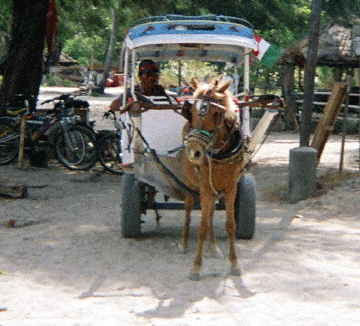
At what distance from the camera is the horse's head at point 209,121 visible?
576cm

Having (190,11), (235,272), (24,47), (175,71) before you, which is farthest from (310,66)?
(190,11)

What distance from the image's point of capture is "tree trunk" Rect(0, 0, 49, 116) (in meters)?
15.5

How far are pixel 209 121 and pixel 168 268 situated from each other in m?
1.71

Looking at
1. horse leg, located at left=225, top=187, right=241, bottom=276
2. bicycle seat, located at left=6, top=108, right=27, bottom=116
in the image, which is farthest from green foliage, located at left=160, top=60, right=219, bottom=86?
bicycle seat, located at left=6, top=108, right=27, bottom=116

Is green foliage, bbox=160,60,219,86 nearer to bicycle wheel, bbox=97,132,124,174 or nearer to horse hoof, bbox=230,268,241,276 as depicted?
bicycle wheel, bbox=97,132,124,174

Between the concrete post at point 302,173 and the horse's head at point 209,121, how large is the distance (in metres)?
4.88

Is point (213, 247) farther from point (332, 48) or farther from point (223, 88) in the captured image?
point (332, 48)

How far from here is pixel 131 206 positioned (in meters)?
7.87

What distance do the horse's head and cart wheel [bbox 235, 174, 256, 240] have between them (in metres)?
1.59

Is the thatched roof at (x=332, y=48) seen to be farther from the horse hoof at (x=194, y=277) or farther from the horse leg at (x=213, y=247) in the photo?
the horse hoof at (x=194, y=277)

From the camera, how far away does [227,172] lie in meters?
6.45

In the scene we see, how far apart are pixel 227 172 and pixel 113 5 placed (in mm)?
10778

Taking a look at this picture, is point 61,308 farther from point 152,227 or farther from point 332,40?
point 332,40

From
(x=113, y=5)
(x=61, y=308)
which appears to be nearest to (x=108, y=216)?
(x=61, y=308)
